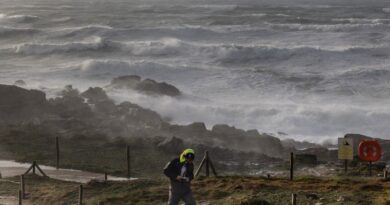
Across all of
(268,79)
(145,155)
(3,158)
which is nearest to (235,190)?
(145,155)

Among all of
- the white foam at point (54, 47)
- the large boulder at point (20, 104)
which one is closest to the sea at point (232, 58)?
the white foam at point (54, 47)

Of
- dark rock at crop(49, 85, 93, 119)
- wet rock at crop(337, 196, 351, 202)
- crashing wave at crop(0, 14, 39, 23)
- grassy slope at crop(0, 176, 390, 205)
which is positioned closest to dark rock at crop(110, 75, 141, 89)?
dark rock at crop(49, 85, 93, 119)

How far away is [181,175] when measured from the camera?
13.3m

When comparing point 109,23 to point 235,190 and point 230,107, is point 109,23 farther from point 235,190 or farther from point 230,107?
point 235,190

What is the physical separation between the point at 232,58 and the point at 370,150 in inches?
1379

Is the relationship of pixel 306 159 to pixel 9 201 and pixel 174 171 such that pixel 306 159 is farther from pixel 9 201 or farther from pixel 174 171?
pixel 174 171

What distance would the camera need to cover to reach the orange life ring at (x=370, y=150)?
18.0 m

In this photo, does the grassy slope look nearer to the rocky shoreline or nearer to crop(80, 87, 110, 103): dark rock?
the rocky shoreline

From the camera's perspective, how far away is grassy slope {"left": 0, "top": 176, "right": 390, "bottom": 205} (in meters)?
15.7

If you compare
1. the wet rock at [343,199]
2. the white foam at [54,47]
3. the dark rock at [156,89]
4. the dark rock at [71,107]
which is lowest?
the wet rock at [343,199]

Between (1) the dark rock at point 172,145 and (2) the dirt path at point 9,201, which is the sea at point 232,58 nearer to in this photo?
(1) the dark rock at point 172,145

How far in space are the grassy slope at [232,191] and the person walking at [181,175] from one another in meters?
2.05

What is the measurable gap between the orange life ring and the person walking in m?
6.07

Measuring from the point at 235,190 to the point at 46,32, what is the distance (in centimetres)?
5453
